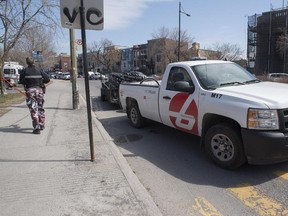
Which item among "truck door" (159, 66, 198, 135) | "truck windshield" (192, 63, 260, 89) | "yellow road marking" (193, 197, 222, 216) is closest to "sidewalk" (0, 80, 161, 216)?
"yellow road marking" (193, 197, 222, 216)

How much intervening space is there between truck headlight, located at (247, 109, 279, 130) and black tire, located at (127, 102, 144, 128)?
428 centimetres

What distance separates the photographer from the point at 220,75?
6086 mm

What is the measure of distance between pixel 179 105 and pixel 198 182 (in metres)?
1.88

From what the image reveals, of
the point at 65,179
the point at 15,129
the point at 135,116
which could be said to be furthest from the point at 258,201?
the point at 15,129

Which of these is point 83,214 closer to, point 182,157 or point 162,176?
point 162,176

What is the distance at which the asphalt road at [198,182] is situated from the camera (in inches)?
156

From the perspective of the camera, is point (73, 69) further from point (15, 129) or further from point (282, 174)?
point (282, 174)

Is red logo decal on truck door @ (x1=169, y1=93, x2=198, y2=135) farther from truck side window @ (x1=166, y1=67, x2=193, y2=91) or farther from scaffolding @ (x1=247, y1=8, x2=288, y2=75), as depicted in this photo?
scaffolding @ (x1=247, y1=8, x2=288, y2=75)

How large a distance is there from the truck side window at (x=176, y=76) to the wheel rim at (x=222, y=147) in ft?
4.25

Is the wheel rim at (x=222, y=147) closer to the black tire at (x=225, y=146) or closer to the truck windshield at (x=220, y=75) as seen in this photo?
the black tire at (x=225, y=146)

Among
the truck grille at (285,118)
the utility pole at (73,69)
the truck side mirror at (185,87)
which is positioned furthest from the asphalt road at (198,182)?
the utility pole at (73,69)

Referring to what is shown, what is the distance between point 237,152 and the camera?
4977 mm

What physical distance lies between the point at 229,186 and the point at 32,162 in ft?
10.9

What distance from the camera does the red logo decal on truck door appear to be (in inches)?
232
